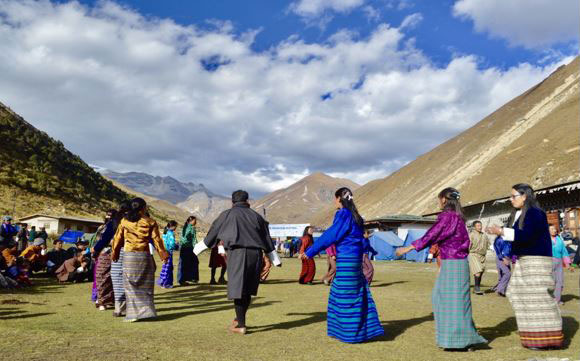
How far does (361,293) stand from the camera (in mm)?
5699

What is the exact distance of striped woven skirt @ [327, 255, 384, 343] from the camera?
5582mm

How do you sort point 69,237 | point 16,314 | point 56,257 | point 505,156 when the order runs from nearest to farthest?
point 16,314 → point 56,257 → point 69,237 → point 505,156

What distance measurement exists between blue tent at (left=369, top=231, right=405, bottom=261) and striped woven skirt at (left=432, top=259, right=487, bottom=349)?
87.4ft

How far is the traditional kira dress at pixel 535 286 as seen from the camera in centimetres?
524

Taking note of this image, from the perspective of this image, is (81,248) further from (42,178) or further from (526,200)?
(42,178)

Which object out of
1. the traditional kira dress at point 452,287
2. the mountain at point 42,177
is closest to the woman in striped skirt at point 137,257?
the traditional kira dress at point 452,287

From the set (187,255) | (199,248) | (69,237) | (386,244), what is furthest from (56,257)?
(69,237)

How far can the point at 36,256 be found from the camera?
44.4 ft

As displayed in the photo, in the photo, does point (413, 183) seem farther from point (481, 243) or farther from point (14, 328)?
point (14, 328)

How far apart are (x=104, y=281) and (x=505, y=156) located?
67.6 m

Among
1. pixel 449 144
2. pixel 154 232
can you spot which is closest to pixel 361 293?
pixel 154 232

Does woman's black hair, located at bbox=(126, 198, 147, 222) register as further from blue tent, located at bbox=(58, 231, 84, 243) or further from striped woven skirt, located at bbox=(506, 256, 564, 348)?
blue tent, located at bbox=(58, 231, 84, 243)

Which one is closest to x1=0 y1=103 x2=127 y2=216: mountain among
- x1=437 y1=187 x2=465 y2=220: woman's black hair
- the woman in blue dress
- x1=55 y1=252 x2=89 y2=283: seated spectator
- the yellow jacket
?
x1=55 y1=252 x2=89 y2=283: seated spectator

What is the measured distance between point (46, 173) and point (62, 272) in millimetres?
47699
